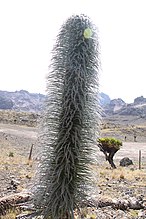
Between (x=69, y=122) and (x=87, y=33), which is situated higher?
(x=87, y=33)

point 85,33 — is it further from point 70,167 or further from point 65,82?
point 70,167

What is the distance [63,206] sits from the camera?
193 inches

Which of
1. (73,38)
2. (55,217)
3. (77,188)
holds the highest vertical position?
(73,38)

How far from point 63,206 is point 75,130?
3.53 ft

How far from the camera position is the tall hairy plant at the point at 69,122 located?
4844mm

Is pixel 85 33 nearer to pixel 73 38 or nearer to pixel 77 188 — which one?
pixel 73 38

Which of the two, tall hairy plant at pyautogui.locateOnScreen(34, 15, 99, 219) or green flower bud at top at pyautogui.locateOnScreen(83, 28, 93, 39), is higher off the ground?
green flower bud at top at pyautogui.locateOnScreen(83, 28, 93, 39)

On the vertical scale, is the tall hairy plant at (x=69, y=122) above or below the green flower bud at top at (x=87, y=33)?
below

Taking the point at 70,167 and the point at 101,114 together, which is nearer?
the point at 70,167

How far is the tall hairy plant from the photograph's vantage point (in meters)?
4.84

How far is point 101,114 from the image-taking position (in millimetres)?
5234

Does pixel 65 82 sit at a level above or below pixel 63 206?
above

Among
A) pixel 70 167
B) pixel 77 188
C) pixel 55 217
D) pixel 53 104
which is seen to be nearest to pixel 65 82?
pixel 53 104

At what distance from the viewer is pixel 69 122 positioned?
4.82m
